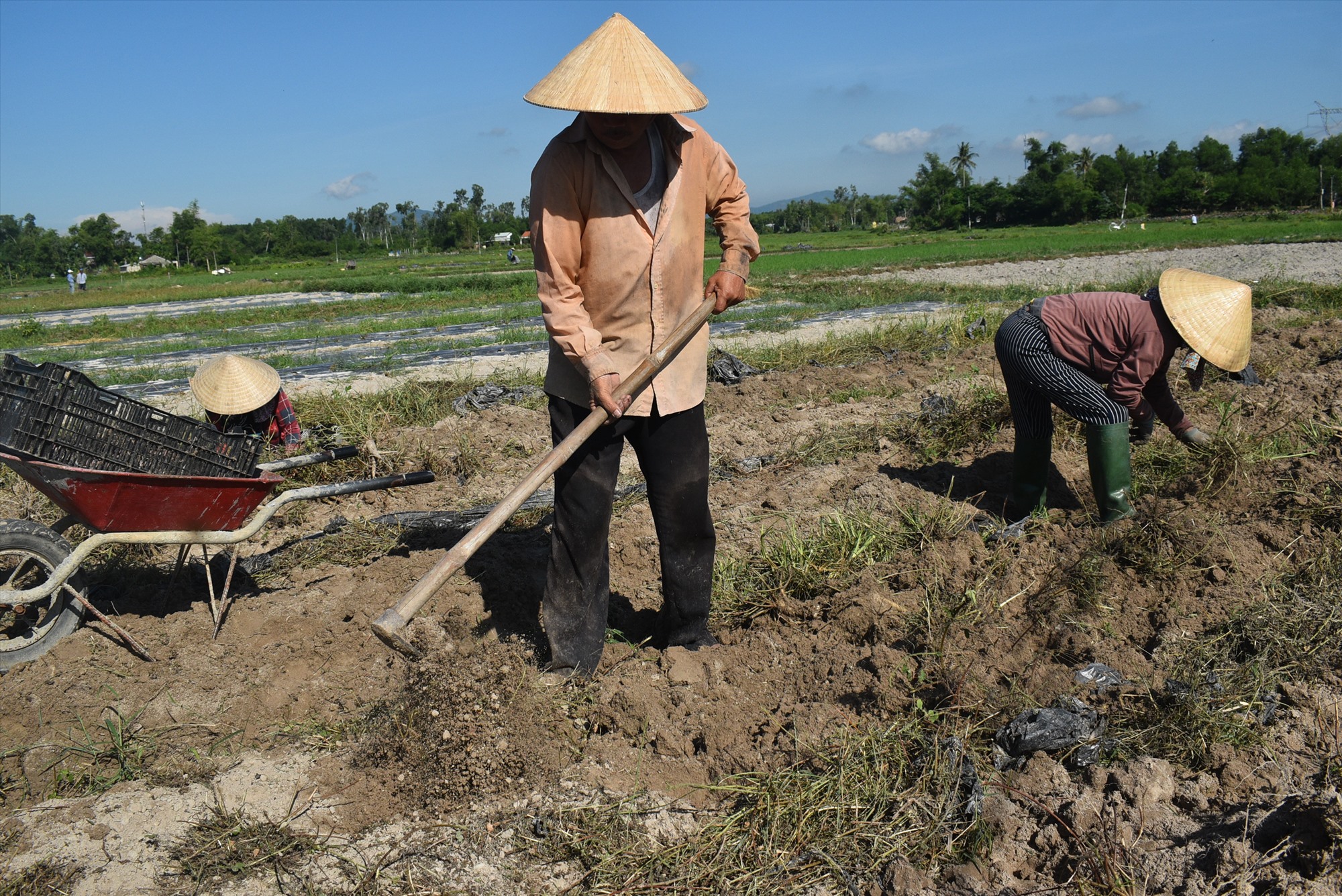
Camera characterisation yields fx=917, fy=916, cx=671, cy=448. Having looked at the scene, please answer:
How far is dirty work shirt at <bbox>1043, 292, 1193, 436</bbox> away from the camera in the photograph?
346 cm

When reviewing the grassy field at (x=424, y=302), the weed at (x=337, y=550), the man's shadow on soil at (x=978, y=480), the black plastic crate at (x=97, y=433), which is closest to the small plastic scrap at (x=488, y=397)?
the weed at (x=337, y=550)

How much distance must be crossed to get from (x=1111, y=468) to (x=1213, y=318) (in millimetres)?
653

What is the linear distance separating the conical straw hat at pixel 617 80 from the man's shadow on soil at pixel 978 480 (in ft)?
7.69

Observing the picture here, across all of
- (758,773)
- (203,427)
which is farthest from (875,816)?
(203,427)

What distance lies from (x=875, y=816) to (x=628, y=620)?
1393mm

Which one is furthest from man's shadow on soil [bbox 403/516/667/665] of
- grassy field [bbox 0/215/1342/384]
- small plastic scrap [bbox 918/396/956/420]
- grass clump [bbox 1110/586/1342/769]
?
grassy field [bbox 0/215/1342/384]

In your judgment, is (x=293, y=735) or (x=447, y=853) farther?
(x=293, y=735)

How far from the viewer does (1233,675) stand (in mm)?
2633

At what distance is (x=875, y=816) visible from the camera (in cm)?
228

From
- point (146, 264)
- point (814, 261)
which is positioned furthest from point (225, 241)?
point (814, 261)

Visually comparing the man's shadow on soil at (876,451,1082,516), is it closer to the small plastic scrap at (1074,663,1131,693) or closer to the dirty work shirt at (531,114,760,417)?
the small plastic scrap at (1074,663,1131,693)

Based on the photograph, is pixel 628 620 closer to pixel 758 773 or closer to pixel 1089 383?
pixel 758 773

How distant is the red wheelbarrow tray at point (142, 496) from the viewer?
3.01 m

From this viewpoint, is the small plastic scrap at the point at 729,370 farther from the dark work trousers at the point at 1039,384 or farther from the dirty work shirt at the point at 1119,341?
the dirty work shirt at the point at 1119,341
